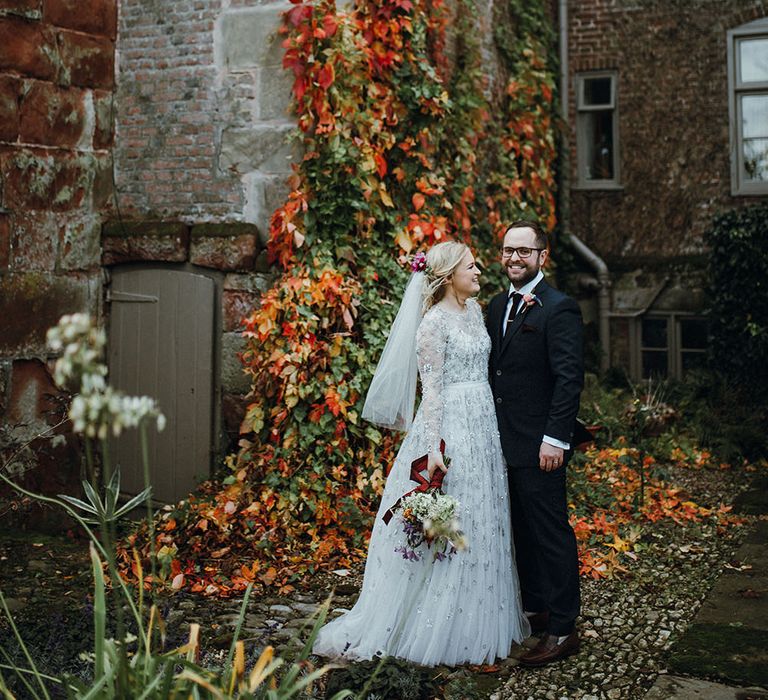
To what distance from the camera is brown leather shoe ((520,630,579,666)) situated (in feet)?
13.5

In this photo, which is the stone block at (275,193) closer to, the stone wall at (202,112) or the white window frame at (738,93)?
the stone wall at (202,112)

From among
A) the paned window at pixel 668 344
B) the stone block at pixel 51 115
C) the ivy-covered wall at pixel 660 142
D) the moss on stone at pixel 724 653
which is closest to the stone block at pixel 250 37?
the stone block at pixel 51 115

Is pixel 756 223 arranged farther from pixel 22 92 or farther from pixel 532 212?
pixel 22 92

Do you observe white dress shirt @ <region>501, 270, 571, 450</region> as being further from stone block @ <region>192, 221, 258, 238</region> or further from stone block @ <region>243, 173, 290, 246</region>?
stone block @ <region>192, 221, 258, 238</region>

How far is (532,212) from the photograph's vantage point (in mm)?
9117

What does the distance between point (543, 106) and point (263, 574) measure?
6.17 m

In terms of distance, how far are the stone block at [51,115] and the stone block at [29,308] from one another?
950 millimetres

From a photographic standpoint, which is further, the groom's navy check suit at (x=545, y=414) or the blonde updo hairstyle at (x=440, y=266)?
the blonde updo hairstyle at (x=440, y=266)

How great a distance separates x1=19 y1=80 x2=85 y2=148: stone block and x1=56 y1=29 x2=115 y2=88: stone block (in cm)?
10

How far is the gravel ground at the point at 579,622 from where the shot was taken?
13.1ft

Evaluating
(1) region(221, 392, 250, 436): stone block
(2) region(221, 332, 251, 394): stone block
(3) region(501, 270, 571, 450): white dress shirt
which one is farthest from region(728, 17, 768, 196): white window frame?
(3) region(501, 270, 571, 450): white dress shirt

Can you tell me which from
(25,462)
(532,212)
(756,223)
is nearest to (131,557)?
(25,462)

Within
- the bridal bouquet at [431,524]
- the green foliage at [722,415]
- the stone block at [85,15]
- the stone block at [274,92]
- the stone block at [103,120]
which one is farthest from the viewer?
the green foliage at [722,415]

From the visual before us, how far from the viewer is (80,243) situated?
6.96 meters
